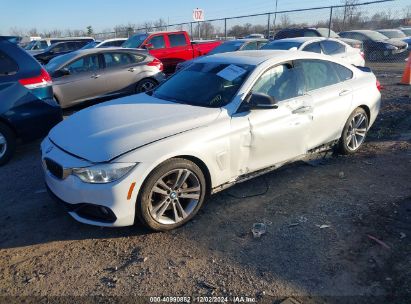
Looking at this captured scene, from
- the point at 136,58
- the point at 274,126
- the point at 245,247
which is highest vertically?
the point at 136,58

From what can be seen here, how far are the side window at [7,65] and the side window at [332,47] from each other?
26.9 ft

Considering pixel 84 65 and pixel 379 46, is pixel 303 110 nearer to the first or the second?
pixel 84 65

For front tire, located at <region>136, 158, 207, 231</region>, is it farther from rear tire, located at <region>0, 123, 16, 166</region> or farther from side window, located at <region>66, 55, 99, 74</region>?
side window, located at <region>66, 55, 99, 74</region>

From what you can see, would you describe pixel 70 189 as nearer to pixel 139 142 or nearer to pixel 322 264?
pixel 139 142

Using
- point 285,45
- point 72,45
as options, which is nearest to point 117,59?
point 285,45

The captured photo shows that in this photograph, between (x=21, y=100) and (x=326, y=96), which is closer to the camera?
(x=326, y=96)

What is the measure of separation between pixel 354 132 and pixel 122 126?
352 cm

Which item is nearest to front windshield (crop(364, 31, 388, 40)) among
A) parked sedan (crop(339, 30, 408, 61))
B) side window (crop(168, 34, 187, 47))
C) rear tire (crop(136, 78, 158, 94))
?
parked sedan (crop(339, 30, 408, 61))

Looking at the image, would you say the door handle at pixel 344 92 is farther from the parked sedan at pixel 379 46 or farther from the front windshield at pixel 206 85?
the parked sedan at pixel 379 46

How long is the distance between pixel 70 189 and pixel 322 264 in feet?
7.53

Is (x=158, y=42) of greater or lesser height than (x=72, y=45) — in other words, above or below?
above

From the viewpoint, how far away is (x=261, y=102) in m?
3.91

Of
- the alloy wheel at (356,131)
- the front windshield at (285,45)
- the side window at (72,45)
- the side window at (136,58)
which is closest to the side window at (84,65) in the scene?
the side window at (136,58)

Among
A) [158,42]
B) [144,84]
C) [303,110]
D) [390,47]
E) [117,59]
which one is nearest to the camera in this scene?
[303,110]
